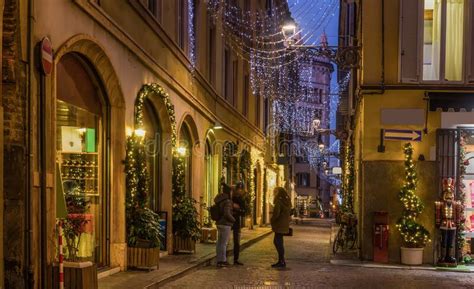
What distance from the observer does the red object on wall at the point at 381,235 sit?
15266mm

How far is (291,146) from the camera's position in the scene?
52.6 metres

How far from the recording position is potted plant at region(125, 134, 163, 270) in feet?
39.7

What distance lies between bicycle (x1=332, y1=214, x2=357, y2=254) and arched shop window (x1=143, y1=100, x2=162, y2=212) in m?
5.58

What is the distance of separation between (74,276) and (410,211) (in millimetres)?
9119

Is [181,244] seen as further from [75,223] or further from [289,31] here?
[289,31]

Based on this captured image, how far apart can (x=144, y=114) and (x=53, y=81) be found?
5986 mm

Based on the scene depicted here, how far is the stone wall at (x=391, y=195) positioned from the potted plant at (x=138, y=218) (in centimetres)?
554

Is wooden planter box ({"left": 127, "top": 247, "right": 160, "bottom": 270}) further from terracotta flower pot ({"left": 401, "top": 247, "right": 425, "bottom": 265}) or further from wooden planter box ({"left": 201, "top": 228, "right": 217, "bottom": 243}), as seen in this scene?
wooden planter box ({"left": 201, "top": 228, "right": 217, "bottom": 243})

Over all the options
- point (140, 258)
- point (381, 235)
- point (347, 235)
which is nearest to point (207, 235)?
point (347, 235)

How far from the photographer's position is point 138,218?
40.9 feet

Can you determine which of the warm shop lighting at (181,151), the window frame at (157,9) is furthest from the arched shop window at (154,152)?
the window frame at (157,9)

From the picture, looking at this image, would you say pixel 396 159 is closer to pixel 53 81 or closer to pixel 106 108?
pixel 106 108

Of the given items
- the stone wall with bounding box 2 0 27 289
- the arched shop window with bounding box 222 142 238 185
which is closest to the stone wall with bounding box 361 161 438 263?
the stone wall with bounding box 2 0 27 289

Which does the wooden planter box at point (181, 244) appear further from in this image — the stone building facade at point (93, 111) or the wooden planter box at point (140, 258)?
the wooden planter box at point (140, 258)
